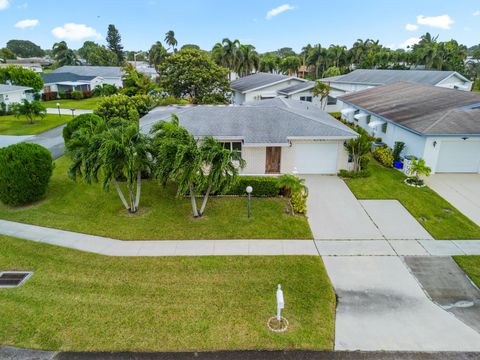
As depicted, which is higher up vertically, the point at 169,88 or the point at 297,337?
the point at 169,88

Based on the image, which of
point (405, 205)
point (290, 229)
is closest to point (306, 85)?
point (405, 205)

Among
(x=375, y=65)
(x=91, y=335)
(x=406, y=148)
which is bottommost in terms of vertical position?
(x=91, y=335)

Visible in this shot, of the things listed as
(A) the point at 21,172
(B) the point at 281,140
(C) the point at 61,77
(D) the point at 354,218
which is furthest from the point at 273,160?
(C) the point at 61,77

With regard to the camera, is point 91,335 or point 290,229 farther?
point 290,229

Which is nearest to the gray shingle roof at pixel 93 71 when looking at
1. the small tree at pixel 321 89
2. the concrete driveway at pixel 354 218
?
the small tree at pixel 321 89

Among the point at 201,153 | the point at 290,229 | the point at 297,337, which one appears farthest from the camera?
the point at 290,229

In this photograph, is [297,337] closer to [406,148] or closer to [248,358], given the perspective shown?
[248,358]

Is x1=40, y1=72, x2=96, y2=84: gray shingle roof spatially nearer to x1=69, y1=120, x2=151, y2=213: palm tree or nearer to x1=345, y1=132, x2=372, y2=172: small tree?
x1=69, y1=120, x2=151, y2=213: palm tree
